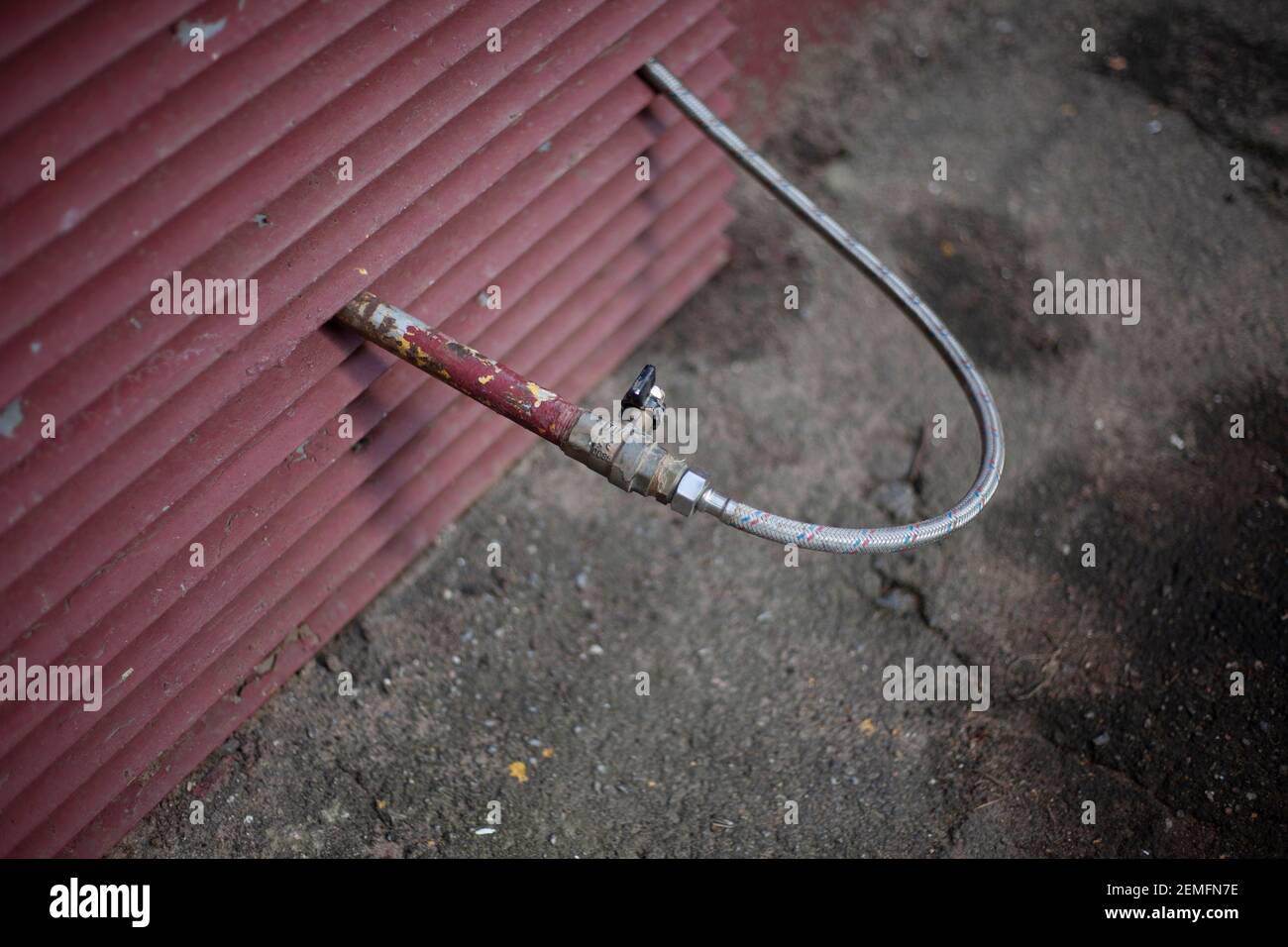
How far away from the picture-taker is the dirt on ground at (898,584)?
333cm

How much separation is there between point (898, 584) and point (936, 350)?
2.86 ft

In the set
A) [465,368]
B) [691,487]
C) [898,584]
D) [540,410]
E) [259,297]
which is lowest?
[898,584]

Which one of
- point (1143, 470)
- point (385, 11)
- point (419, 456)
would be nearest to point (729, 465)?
point (419, 456)

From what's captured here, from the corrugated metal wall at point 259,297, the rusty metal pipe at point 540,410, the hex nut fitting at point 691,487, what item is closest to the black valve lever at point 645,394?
the rusty metal pipe at point 540,410

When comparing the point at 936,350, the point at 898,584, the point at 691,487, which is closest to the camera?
the point at 691,487

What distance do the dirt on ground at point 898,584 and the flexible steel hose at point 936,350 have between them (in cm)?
63

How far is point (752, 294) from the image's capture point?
4668mm

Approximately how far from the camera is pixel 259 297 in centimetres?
271

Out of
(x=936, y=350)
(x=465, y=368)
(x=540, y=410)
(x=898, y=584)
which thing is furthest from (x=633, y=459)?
(x=898, y=584)

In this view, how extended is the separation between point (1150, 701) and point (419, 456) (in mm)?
2559

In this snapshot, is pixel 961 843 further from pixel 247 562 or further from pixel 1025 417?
pixel 247 562

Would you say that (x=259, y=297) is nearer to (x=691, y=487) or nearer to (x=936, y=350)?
(x=691, y=487)

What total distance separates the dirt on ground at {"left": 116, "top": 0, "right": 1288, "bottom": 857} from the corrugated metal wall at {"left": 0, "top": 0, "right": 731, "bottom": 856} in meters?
0.34

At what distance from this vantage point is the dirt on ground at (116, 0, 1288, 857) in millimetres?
3330
